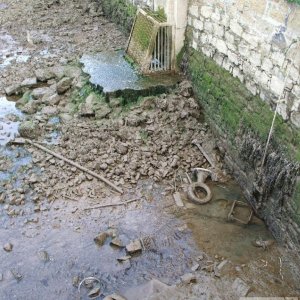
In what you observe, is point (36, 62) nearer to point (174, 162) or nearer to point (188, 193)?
point (174, 162)

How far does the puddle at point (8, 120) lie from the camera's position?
6.68m

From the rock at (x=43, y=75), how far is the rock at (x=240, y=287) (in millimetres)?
5922

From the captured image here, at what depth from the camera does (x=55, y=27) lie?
11.2 meters

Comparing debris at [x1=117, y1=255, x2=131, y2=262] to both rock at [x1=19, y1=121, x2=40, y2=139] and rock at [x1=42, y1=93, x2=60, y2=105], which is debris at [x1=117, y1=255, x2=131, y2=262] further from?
rock at [x1=42, y1=93, x2=60, y2=105]

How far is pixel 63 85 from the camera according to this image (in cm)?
779

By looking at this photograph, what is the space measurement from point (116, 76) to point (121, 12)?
3769 mm

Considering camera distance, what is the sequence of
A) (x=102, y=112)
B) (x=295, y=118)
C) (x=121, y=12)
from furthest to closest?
(x=121, y=12) < (x=102, y=112) < (x=295, y=118)

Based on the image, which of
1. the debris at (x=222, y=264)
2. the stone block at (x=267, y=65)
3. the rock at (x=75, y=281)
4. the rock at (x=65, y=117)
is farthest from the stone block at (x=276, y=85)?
the rock at (x=65, y=117)

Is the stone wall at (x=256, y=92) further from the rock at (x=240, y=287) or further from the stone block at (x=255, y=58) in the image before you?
the rock at (x=240, y=287)

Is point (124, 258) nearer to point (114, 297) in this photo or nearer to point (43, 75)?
point (114, 297)

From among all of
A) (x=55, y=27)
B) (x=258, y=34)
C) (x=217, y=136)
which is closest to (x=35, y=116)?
(x=217, y=136)

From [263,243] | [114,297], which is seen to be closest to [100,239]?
[114,297]

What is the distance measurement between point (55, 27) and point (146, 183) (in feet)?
23.9

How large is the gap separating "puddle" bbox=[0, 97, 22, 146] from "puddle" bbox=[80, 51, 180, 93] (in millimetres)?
1586
